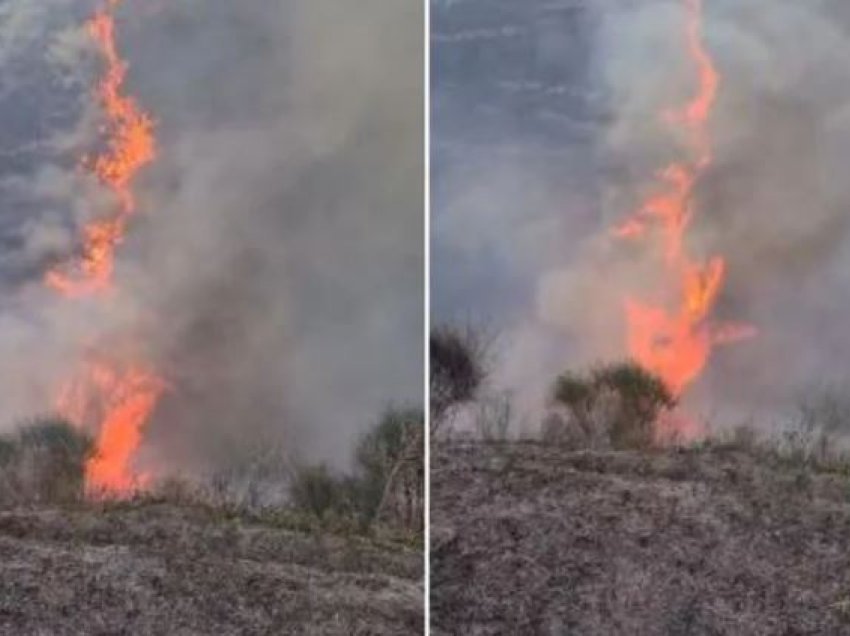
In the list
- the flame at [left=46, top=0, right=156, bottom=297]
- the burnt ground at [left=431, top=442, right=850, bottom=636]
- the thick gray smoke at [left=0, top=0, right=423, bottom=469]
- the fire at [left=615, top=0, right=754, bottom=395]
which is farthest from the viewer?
the flame at [left=46, top=0, right=156, bottom=297]

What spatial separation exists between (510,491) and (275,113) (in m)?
1.54

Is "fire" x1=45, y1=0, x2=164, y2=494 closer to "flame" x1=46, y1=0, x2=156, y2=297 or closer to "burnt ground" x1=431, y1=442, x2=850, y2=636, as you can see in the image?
"flame" x1=46, y1=0, x2=156, y2=297

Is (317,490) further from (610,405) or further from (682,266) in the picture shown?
(682,266)

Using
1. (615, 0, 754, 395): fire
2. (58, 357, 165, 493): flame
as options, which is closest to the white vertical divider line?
(615, 0, 754, 395): fire

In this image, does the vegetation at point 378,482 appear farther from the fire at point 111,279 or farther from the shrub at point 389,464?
the fire at point 111,279

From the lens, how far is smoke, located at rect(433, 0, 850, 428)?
18.1ft

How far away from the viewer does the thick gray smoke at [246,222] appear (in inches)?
225

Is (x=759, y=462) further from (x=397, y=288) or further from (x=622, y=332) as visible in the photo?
(x=397, y=288)

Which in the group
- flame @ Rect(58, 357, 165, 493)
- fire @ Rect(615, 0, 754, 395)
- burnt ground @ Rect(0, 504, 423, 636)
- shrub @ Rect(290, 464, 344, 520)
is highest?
fire @ Rect(615, 0, 754, 395)

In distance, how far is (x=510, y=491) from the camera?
5.69 metres

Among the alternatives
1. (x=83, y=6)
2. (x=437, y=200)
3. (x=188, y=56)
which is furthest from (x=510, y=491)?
(x=83, y=6)

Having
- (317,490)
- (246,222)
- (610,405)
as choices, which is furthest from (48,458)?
(610,405)

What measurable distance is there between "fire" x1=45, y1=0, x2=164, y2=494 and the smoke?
1064mm

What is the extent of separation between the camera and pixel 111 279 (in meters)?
5.85
